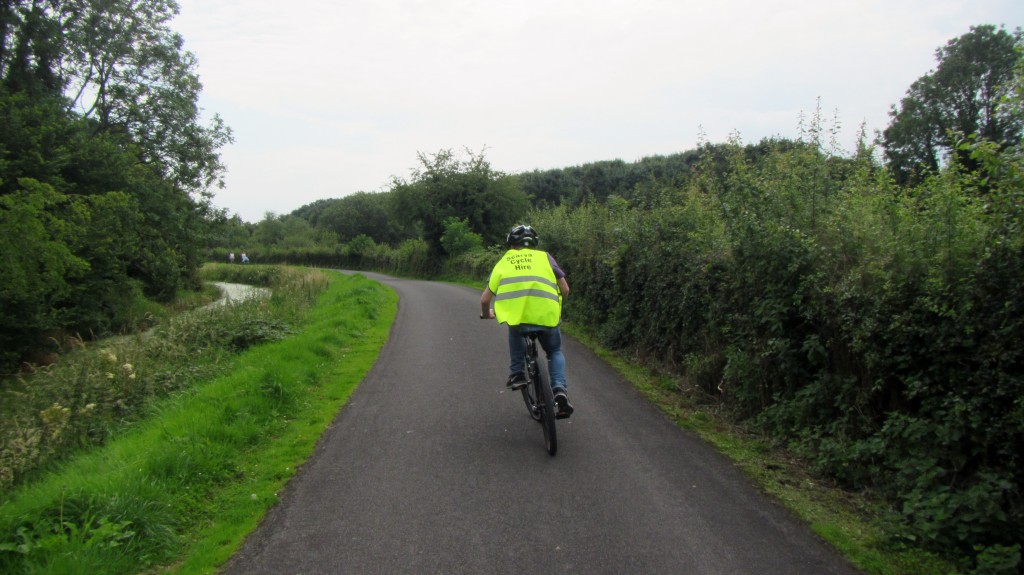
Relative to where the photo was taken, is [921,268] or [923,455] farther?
[921,268]

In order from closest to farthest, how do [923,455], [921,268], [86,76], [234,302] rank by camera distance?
[923,455] → [921,268] → [234,302] → [86,76]

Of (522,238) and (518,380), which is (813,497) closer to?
(518,380)

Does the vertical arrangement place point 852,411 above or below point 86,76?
below

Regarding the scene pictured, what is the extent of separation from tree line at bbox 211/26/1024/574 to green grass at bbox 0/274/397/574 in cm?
447

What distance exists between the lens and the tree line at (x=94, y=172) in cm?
1645

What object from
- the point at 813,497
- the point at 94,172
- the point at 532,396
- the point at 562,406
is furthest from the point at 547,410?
the point at 94,172

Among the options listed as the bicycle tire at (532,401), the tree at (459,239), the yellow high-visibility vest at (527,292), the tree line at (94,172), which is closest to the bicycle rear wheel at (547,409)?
the bicycle tire at (532,401)

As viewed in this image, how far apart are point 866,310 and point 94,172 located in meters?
26.6

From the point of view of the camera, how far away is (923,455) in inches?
159

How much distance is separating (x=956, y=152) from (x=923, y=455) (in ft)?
7.51

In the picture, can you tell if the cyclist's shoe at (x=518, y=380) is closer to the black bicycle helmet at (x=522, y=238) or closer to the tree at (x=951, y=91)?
the black bicycle helmet at (x=522, y=238)

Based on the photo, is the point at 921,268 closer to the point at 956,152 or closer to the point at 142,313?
the point at 956,152

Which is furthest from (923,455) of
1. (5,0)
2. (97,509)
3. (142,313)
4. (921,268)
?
(5,0)

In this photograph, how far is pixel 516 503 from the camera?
4.39m
